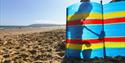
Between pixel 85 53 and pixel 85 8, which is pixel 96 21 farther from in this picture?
pixel 85 53

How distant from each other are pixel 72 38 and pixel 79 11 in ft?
2.77

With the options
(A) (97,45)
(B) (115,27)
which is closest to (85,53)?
(A) (97,45)

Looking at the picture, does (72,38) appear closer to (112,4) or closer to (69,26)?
(69,26)

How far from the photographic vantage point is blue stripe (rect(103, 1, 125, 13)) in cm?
641

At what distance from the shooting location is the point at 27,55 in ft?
23.6

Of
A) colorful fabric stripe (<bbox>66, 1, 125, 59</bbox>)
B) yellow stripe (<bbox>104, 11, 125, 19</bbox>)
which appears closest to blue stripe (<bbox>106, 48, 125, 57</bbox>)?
colorful fabric stripe (<bbox>66, 1, 125, 59</bbox>)

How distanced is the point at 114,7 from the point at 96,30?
0.84m

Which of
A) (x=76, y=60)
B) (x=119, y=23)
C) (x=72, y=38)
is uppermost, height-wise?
(x=119, y=23)

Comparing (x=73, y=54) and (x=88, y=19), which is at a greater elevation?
(x=88, y=19)

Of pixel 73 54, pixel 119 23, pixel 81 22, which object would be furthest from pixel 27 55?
pixel 119 23

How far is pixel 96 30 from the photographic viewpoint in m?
6.73

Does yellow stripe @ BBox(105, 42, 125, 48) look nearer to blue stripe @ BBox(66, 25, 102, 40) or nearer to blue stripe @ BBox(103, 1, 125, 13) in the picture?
blue stripe @ BBox(66, 25, 102, 40)

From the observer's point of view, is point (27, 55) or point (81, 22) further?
point (27, 55)

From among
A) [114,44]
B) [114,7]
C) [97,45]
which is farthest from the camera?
[97,45]
